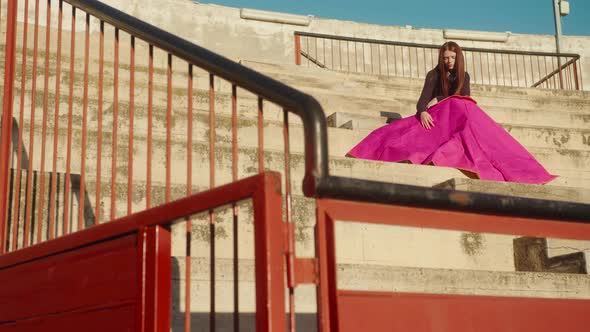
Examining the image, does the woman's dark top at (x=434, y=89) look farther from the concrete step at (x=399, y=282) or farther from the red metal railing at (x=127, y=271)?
the red metal railing at (x=127, y=271)

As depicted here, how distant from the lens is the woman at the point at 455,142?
19.6ft

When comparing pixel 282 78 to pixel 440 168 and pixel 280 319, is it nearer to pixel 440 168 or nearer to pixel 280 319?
pixel 440 168

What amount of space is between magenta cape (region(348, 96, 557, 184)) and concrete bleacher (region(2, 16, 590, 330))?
23cm

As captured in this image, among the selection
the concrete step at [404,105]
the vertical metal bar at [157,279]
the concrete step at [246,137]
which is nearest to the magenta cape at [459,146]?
the concrete step at [246,137]

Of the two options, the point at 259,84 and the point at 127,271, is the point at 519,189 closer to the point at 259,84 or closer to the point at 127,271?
the point at 259,84

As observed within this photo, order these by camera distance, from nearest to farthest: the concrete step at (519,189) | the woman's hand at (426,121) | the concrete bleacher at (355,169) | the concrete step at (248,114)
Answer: the concrete bleacher at (355,169) → the concrete step at (519,189) → the concrete step at (248,114) → the woman's hand at (426,121)

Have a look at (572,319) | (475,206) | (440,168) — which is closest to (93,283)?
(475,206)

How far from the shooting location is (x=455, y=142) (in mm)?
6098

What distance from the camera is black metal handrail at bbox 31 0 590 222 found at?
6.72ft

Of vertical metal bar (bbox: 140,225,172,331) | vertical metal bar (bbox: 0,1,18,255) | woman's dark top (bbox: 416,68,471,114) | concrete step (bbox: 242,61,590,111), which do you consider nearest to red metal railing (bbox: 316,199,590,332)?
vertical metal bar (bbox: 140,225,172,331)

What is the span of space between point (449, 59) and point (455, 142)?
95 centimetres

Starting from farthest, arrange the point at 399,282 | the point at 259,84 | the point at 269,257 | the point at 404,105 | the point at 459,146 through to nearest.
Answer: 1. the point at 404,105
2. the point at 459,146
3. the point at 399,282
4. the point at 259,84
5. the point at 269,257

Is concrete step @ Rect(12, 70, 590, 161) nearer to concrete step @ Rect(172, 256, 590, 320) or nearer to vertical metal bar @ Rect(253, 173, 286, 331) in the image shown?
concrete step @ Rect(172, 256, 590, 320)

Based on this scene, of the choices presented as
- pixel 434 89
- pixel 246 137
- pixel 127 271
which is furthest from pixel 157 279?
pixel 434 89
